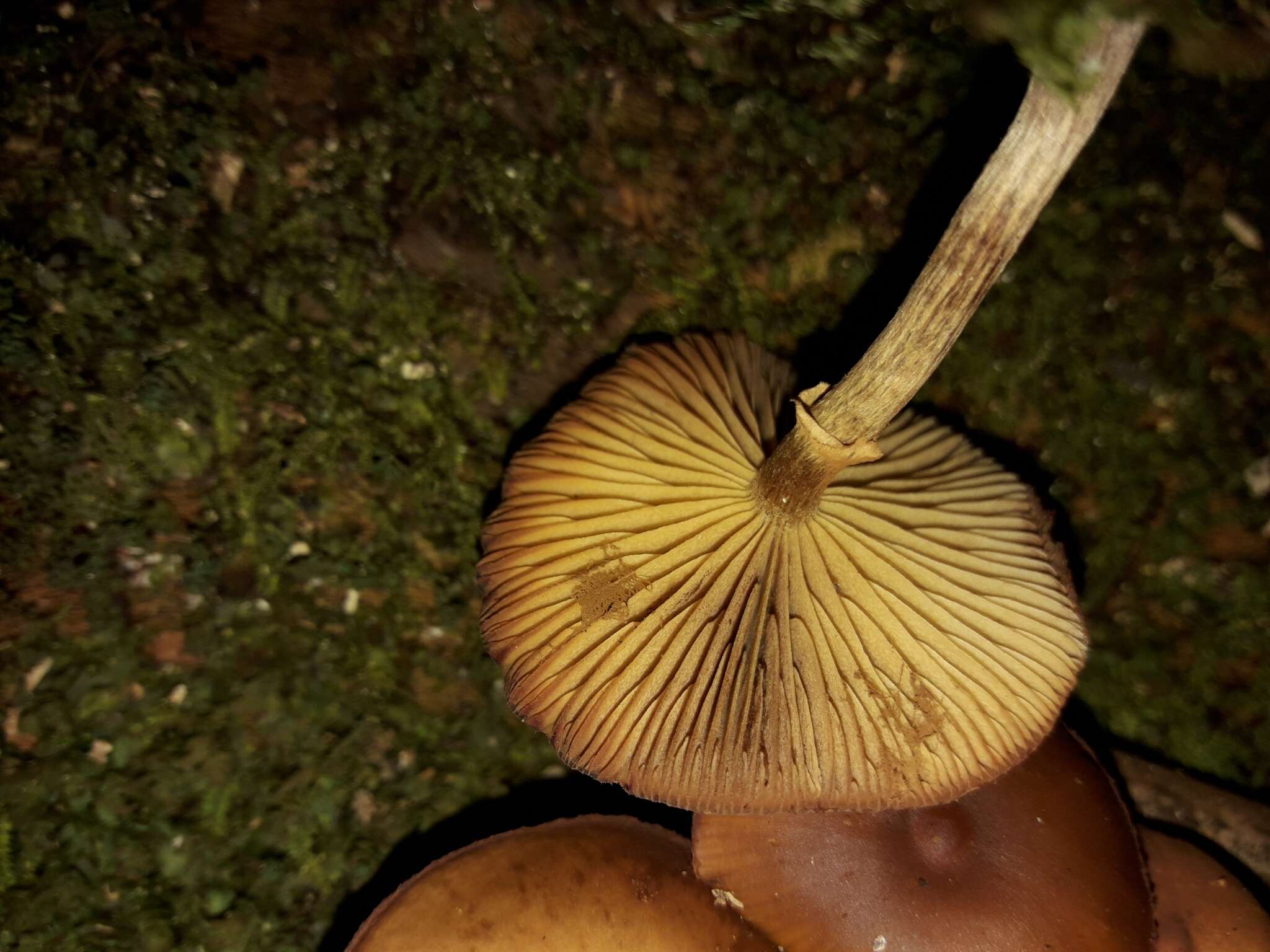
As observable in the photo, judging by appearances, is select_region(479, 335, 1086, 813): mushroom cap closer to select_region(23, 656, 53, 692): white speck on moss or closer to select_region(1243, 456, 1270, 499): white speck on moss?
select_region(1243, 456, 1270, 499): white speck on moss

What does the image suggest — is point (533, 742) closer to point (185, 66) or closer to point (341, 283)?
point (341, 283)

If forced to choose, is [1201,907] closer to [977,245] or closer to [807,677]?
[807,677]

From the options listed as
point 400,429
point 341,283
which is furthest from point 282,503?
point 341,283

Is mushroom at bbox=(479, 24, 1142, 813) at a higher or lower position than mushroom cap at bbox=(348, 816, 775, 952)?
higher

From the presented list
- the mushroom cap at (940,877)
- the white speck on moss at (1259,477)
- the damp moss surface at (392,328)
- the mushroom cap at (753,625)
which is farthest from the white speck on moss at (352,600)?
the white speck on moss at (1259,477)

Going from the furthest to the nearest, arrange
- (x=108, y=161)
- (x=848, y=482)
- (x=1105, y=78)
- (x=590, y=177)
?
1. (x=590, y=177)
2. (x=848, y=482)
3. (x=108, y=161)
4. (x=1105, y=78)

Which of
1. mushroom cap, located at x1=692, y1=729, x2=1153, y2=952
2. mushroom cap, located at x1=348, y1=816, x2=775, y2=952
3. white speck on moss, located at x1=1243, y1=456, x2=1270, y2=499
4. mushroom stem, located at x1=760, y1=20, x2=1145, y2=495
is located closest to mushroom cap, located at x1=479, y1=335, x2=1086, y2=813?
mushroom stem, located at x1=760, y1=20, x2=1145, y2=495

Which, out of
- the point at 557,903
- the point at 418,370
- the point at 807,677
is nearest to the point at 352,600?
the point at 418,370

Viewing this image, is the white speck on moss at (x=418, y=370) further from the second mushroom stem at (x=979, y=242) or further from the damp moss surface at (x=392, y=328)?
the second mushroom stem at (x=979, y=242)
